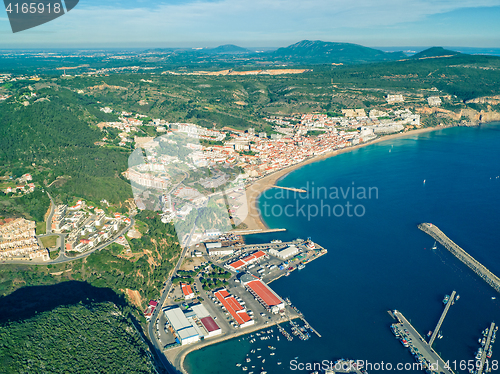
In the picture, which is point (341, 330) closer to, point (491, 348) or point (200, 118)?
point (491, 348)

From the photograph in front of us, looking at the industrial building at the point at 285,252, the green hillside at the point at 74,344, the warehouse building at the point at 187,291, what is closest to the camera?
the green hillside at the point at 74,344

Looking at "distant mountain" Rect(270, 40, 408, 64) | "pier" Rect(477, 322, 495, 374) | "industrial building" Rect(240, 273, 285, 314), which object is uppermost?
"distant mountain" Rect(270, 40, 408, 64)

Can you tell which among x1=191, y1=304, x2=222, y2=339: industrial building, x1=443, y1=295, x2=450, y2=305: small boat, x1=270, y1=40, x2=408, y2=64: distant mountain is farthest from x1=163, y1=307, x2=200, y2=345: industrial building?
x1=270, y1=40, x2=408, y2=64: distant mountain

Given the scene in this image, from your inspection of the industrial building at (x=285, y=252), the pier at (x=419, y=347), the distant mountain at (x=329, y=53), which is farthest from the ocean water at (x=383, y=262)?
the distant mountain at (x=329, y=53)

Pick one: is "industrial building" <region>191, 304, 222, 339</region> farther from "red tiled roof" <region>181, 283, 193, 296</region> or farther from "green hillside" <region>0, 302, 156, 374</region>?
"green hillside" <region>0, 302, 156, 374</region>

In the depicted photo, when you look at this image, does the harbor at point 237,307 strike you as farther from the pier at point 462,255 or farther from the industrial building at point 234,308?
the pier at point 462,255

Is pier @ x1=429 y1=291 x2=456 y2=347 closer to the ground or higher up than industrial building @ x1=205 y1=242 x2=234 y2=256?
closer to the ground
